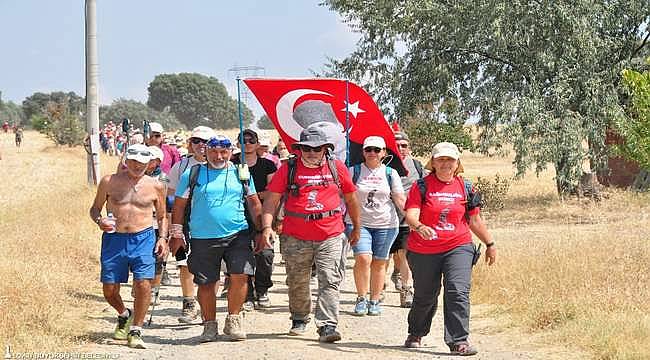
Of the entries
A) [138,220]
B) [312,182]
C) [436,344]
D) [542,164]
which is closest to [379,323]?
[436,344]

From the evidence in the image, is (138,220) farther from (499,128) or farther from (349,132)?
(499,128)

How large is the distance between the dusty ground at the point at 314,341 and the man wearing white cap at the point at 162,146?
6.33 feet

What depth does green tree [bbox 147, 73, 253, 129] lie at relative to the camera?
486 ft

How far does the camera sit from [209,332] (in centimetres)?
941

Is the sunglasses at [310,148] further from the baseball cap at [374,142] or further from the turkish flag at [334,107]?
the turkish flag at [334,107]

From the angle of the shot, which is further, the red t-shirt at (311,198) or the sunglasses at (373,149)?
the sunglasses at (373,149)

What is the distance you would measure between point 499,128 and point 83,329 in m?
16.4

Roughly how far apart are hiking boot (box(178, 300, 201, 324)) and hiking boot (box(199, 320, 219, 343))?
1162mm

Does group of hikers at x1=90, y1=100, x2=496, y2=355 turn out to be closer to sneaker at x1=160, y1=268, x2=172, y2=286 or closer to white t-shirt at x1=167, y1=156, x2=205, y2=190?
white t-shirt at x1=167, y1=156, x2=205, y2=190

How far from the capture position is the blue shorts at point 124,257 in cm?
Result: 920

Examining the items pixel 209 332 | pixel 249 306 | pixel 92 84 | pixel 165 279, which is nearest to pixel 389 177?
pixel 249 306

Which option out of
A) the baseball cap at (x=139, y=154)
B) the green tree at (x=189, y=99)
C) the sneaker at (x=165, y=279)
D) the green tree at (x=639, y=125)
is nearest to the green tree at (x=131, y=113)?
the green tree at (x=189, y=99)

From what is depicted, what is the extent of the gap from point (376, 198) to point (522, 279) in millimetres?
2122

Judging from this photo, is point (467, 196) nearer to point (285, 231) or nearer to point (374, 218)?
point (285, 231)
